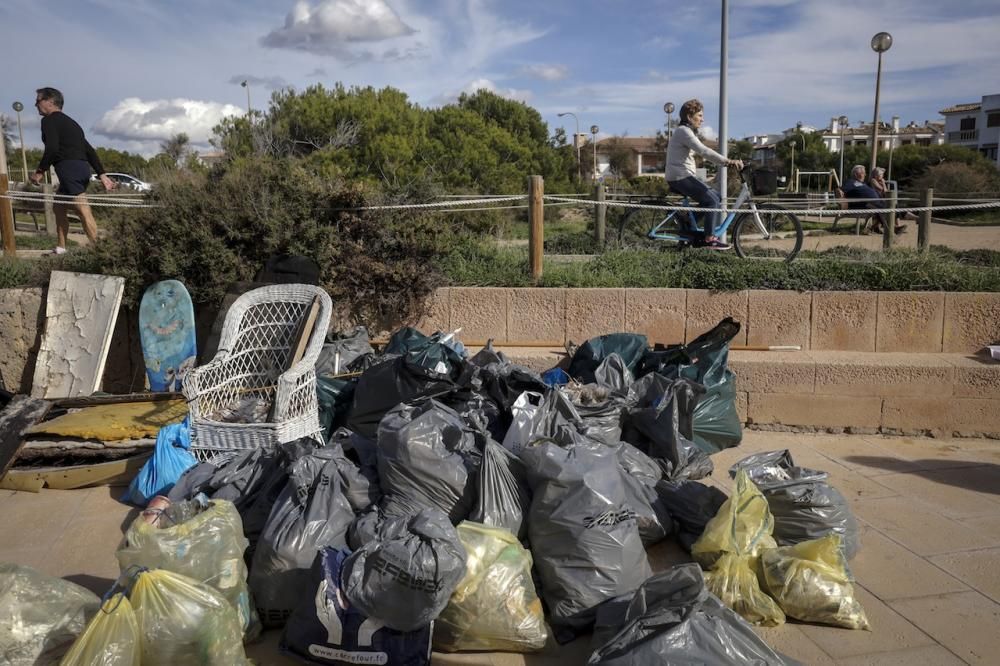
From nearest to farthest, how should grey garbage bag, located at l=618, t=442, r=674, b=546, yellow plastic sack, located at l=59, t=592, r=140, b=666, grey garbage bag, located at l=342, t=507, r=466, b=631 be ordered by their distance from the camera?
yellow plastic sack, located at l=59, t=592, r=140, b=666
grey garbage bag, located at l=342, t=507, r=466, b=631
grey garbage bag, located at l=618, t=442, r=674, b=546

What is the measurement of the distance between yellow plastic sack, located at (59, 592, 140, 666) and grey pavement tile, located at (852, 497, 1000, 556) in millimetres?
3617

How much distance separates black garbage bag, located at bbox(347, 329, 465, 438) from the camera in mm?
5102

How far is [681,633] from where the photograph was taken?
2.76 metres

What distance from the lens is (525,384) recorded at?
514cm

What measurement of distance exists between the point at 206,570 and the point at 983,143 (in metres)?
74.8

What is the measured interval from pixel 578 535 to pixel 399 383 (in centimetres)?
198

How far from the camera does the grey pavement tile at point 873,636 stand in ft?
10.7

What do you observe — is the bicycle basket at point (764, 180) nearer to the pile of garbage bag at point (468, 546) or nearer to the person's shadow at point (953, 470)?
the person's shadow at point (953, 470)

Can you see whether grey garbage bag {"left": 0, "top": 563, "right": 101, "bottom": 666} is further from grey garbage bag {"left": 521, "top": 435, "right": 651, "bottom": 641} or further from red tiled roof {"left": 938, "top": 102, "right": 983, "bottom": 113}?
red tiled roof {"left": 938, "top": 102, "right": 983, "bottom": 113}

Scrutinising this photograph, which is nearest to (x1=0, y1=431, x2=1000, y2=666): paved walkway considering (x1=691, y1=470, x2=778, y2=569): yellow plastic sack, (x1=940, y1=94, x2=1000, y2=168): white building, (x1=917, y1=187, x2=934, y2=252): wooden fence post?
(x1=691, y1=470, x2=778, y2=569): yellow plastic sack

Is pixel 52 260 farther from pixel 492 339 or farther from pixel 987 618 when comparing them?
pixel 987 618

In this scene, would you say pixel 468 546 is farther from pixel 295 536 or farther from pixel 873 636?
pixel 873 636

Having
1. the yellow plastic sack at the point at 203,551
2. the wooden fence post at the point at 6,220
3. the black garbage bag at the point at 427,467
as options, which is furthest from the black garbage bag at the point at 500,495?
the wooden fence post at the point at 6,220

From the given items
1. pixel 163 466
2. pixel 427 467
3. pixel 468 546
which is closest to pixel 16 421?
pixel 163 466
